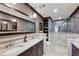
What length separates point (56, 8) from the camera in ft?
5.83

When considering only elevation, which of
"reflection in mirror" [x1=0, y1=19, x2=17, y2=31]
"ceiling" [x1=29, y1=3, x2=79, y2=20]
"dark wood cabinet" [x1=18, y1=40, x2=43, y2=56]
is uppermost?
"ceiling" [x1=29, y1=3, x2=79, y2=20]

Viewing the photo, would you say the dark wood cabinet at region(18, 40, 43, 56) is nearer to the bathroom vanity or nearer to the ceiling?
the bathroom vanity

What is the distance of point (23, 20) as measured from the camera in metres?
2.12

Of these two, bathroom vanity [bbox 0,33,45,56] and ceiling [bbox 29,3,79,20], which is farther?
ceiling [bbox 29,3,79,20]

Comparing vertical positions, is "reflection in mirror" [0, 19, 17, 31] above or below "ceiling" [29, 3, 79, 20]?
below

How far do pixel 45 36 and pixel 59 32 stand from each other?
28 centimetres

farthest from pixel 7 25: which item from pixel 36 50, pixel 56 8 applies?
pixel 56 8

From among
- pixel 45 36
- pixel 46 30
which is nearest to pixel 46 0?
pixel 46 30

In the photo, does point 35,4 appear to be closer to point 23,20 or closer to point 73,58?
point 23,20

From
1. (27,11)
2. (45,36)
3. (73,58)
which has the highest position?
(27,11)

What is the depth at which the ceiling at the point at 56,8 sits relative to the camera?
1.71 m

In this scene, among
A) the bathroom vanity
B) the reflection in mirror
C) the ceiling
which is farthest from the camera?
the ceiling

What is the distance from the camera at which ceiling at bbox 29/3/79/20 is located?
1.71 meters

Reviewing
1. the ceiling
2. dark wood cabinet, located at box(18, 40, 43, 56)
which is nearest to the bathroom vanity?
dark wood cabinet, located at box(18, 40, 43, 56)
